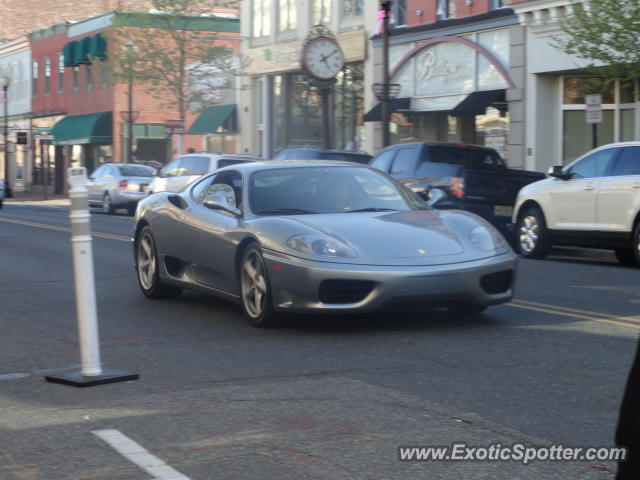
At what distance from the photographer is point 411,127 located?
3325cm

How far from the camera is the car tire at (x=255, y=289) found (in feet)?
27.3

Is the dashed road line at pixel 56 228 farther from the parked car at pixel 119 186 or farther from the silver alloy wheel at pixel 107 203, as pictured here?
the silver alloy wheel at pixel 107 203

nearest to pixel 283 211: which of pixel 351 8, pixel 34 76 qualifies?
pixel 351 8

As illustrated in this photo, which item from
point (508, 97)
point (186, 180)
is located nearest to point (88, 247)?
point (186, 180)

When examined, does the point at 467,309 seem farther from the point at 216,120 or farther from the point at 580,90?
the point at 216,120

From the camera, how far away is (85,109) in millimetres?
56500

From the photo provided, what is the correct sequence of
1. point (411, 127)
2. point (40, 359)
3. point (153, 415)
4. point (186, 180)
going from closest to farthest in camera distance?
1. point (153, 415)
2. point (40, 359)
3. point (186, 180)
4. point (411, 127)

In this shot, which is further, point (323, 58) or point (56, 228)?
point (323, 58)

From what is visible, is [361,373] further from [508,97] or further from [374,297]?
[508,97]

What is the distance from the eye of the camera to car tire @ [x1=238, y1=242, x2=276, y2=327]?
8336mm

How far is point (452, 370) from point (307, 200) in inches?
110

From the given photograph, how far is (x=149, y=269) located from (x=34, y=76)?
57.8m

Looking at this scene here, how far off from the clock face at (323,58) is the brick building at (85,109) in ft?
56.3

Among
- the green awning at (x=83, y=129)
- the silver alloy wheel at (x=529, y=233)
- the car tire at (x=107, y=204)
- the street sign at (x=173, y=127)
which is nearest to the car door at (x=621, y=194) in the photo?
the silver alloy wheel at (x=529, y=233)
